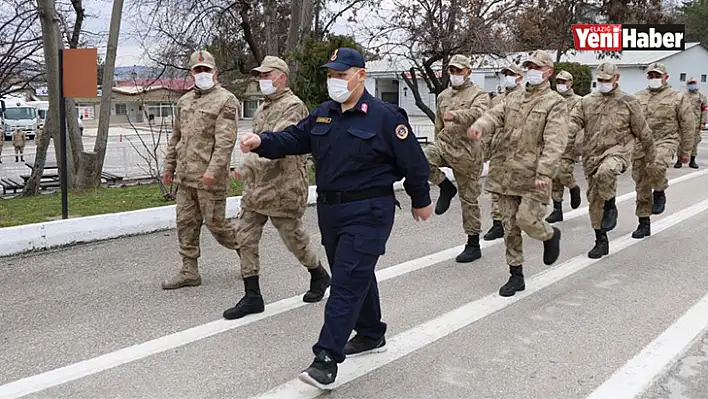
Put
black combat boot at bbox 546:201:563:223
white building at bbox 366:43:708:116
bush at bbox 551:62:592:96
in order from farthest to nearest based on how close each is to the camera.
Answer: white building at bbox 366:43:708:116 < bush at bbox 551:62:592:96 < black combat boot at bbox 546:201:563:223

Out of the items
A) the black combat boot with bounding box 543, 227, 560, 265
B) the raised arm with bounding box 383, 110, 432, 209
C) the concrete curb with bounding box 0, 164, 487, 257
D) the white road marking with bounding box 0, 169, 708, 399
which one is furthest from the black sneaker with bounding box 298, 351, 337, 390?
the concrete curb with bounding box 0, 164, 487, 257

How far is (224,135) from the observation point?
5.53m

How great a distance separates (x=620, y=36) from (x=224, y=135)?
97.4ft

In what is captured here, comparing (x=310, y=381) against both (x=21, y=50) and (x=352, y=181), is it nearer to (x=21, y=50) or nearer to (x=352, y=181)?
(x=352, y=181)

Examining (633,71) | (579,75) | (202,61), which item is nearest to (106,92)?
(202,61)

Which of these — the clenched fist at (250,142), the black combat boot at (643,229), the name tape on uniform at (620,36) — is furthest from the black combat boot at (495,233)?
the name tape on uniform at (620,36)

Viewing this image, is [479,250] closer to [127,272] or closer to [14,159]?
[127,272]

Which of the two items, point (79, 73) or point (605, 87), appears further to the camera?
point (79, 73)

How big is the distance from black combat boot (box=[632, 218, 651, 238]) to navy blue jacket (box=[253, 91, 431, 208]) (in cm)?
496

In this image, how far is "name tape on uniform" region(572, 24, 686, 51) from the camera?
29.9m

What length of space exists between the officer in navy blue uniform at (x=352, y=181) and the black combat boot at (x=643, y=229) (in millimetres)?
4945

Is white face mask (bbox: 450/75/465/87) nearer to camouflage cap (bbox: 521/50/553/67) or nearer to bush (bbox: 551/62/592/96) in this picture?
camouflage cap (bbox: 521/50/553/67)

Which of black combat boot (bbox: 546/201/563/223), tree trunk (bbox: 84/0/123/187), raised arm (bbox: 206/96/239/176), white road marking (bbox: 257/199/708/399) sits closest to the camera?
white road marking (bbox: 257/199/708/399)

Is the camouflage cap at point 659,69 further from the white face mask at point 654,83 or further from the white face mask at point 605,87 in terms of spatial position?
the white face mask at point 605,87
